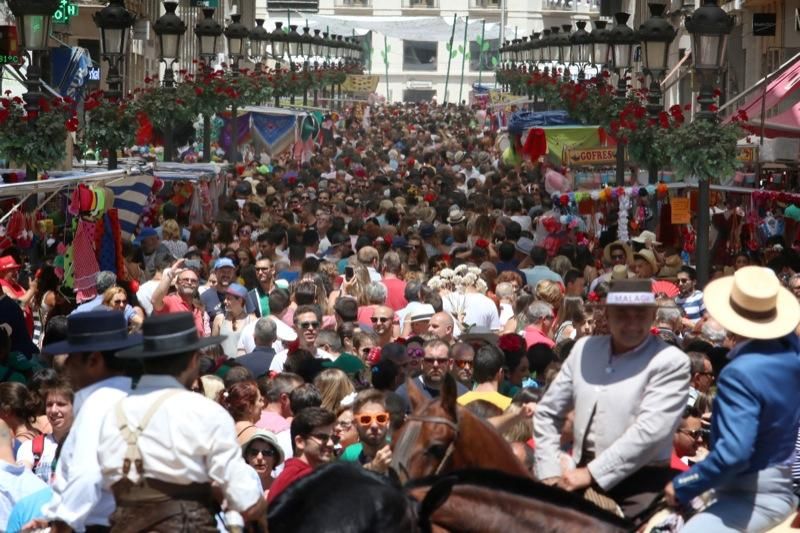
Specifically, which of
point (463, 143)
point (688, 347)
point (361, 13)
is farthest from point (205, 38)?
point (361, 13)

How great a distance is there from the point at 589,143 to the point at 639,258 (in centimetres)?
1248

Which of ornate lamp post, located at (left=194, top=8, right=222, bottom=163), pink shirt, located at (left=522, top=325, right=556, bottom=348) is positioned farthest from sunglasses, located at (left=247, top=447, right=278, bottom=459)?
ornate lamp post, located at (left=194, top=8, right=222, bottom=163)

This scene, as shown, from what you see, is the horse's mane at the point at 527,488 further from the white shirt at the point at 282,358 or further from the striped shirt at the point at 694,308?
the striped shirt at the point at 694,308

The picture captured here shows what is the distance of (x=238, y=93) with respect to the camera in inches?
1184

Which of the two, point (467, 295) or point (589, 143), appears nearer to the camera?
point (467, 295)

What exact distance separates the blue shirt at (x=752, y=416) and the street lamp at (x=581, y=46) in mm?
26244

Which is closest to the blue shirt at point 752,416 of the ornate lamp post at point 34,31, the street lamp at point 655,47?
the ornate lamp post at point 34,31

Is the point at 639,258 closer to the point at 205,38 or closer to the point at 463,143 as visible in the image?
the point at 205,38

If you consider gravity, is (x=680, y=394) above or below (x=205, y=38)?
below

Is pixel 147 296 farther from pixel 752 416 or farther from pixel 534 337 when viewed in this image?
pixel 752 416

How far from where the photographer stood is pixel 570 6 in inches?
4446

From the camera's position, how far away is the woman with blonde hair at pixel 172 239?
67.5ft

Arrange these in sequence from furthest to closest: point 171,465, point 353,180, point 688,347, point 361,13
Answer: point 361,13 < point 353,180 < point 688,347 < point 171,465

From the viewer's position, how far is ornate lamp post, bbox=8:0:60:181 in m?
17.8
